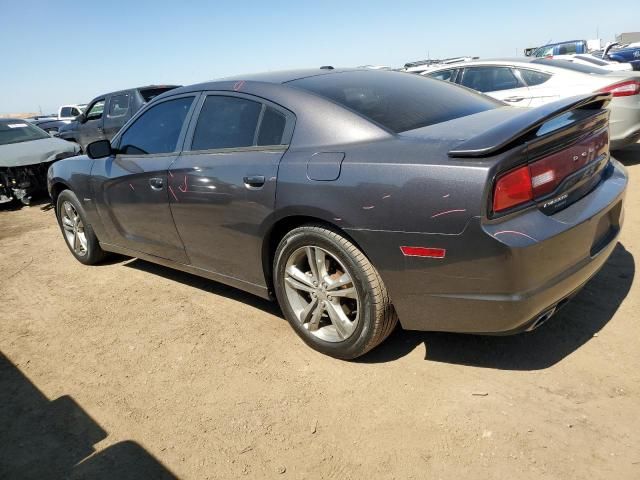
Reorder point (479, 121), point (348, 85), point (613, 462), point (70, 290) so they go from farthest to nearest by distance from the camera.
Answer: point (70, 290) → point (348, 85) → point (479, 121) → point (613, 462)

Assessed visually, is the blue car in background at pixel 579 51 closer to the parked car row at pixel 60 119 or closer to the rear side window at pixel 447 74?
the rear side window at pixel 447 74

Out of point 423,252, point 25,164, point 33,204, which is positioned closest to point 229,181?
point 423,252

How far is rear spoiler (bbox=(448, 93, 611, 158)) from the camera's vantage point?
2115 millimetres

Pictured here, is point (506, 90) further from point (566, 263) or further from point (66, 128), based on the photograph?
point (66, 128)

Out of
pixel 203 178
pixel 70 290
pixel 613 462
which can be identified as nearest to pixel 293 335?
pixel 203 178

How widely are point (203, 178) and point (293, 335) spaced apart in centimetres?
115

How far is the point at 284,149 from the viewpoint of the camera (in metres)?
2.88

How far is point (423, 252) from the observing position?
2301 millimetres

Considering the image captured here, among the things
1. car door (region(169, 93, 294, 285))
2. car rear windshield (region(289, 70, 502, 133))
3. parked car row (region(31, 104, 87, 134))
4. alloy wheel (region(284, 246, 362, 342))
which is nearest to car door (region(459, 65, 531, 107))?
car rear windshield (region(289, 70, 502, 133))

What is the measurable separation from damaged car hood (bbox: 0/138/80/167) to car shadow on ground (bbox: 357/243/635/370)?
7657mm

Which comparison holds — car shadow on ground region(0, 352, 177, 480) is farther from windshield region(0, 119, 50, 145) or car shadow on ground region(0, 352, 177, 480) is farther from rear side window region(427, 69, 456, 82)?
windshield region(0, 119, 50, 145)

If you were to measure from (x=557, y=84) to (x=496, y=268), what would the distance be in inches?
214

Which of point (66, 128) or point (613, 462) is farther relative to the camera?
point (66, 128)

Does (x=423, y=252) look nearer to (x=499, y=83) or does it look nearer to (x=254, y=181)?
(x=254, y=181)
